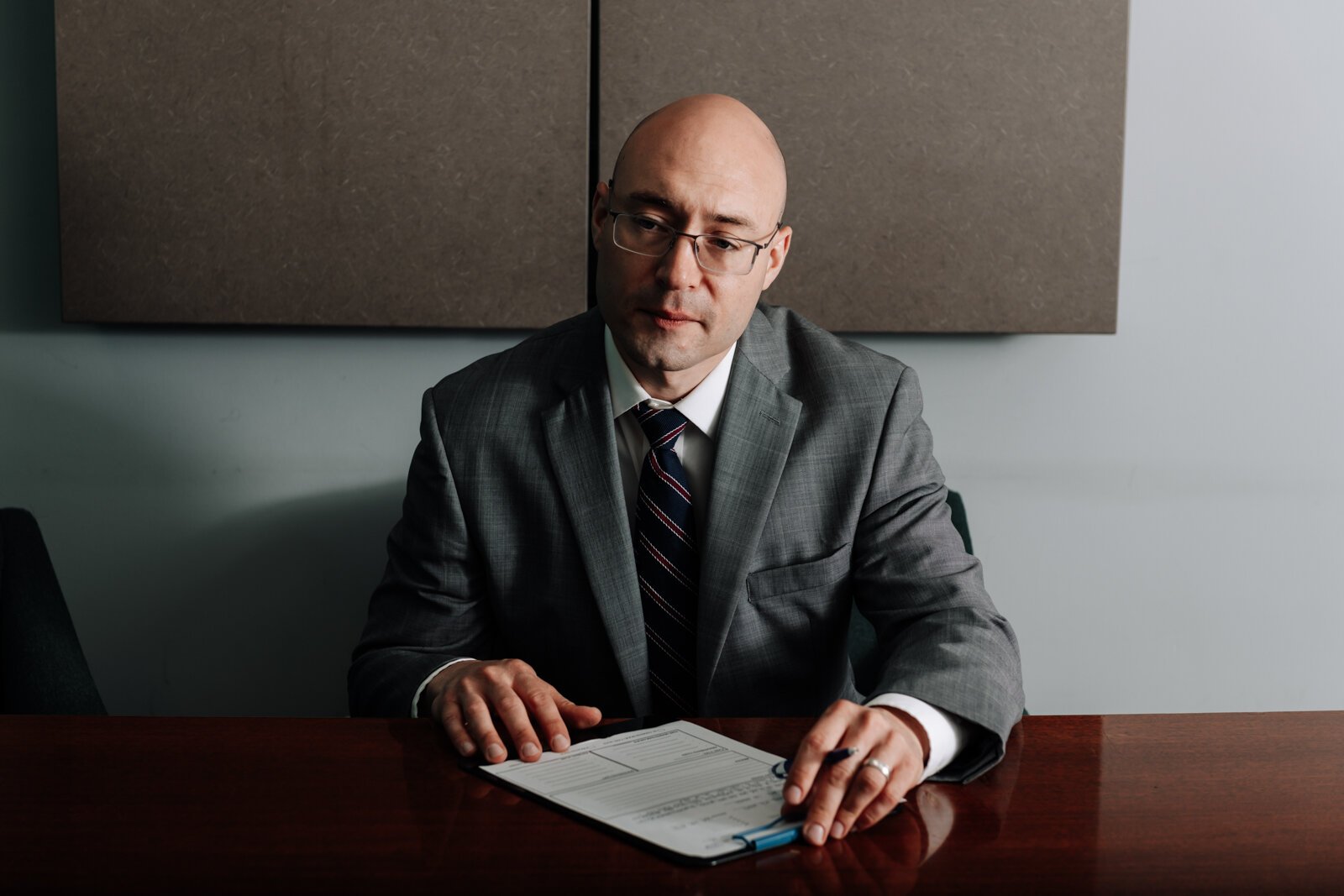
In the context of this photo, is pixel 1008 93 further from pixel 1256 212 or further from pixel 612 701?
pixel 612 701

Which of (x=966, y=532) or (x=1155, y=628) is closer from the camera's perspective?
(x=966, y=532)

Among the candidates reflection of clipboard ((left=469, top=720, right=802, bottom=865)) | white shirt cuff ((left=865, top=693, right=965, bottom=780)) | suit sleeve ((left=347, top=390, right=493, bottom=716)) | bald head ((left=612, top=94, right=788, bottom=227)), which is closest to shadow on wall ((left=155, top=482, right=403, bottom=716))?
suit sleeve ((left=347, top=390, right=493, bottom=716))

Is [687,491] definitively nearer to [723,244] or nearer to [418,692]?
[723,244]

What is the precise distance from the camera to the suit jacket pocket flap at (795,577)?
5.19 feet

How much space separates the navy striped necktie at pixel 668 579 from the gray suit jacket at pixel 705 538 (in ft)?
0.11

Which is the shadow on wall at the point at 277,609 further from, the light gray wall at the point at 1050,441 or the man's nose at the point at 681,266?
the man's nose at the point at 681,266

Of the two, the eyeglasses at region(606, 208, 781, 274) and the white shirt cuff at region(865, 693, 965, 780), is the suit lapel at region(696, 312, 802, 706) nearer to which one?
the eyeglasses at region(606, 208, 781, 274)

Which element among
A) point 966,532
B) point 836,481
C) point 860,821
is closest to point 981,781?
point 860,821

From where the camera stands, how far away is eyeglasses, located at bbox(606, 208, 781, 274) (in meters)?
1.56

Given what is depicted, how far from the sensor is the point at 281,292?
207 centimetres

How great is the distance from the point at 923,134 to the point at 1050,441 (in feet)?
2.12

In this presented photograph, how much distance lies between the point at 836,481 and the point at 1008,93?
897 millimetres

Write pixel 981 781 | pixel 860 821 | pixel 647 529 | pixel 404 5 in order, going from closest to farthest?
pixel 860 821 < pixel 981 781 < pixel 647 529 < pixel 404 5

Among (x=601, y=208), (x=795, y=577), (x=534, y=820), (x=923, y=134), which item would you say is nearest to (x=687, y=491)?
(x=795, y=577)
